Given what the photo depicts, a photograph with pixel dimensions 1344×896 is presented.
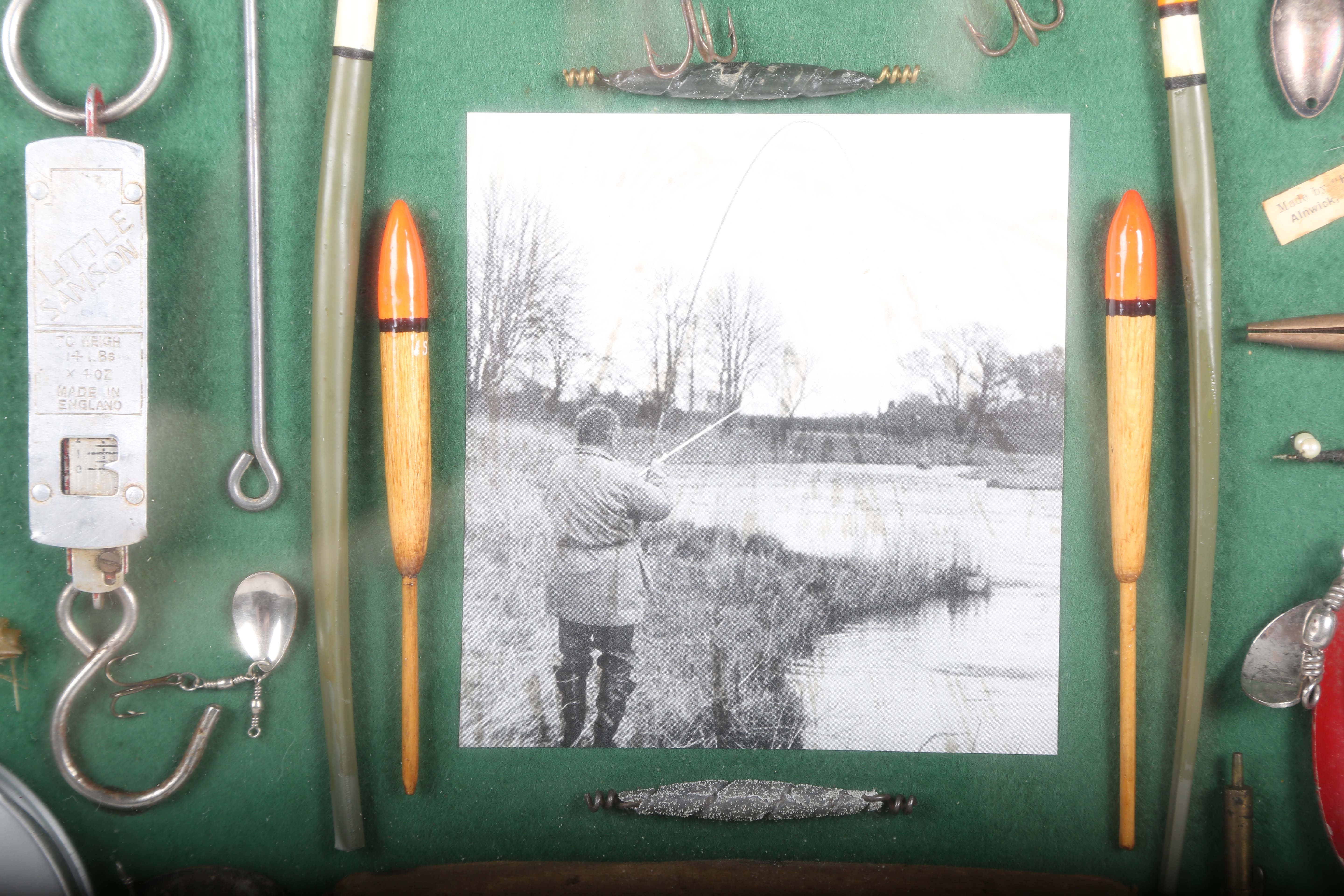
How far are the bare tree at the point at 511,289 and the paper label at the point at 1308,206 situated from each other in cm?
65

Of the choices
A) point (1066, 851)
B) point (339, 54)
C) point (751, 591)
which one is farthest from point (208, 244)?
point (1066, 851)

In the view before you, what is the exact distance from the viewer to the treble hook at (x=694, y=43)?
68 centimetres

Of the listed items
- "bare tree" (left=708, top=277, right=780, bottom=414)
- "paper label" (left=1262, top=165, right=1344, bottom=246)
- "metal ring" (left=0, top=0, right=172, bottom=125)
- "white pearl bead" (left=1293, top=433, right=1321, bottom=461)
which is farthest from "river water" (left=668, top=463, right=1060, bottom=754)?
"metal ring" (left=0, top=0, right=172, bottom=125)

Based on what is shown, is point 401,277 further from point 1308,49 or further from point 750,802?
point 1308,49

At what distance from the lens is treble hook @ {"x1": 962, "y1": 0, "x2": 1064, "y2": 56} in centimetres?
69

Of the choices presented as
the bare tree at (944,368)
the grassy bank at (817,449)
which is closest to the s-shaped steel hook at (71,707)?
the grassy bank at (817,449)

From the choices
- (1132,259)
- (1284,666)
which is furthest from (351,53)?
(1284,666)

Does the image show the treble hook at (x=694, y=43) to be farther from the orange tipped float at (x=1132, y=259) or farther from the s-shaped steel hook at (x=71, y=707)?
the s-shaped steel hook at (x=71, y=707)

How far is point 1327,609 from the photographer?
0.71 m

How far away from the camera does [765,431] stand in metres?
0.75

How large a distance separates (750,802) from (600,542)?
0.28m

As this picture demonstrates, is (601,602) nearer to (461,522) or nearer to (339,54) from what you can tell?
(461,522)

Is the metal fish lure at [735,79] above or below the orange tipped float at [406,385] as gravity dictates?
above

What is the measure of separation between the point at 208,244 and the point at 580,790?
62cm
